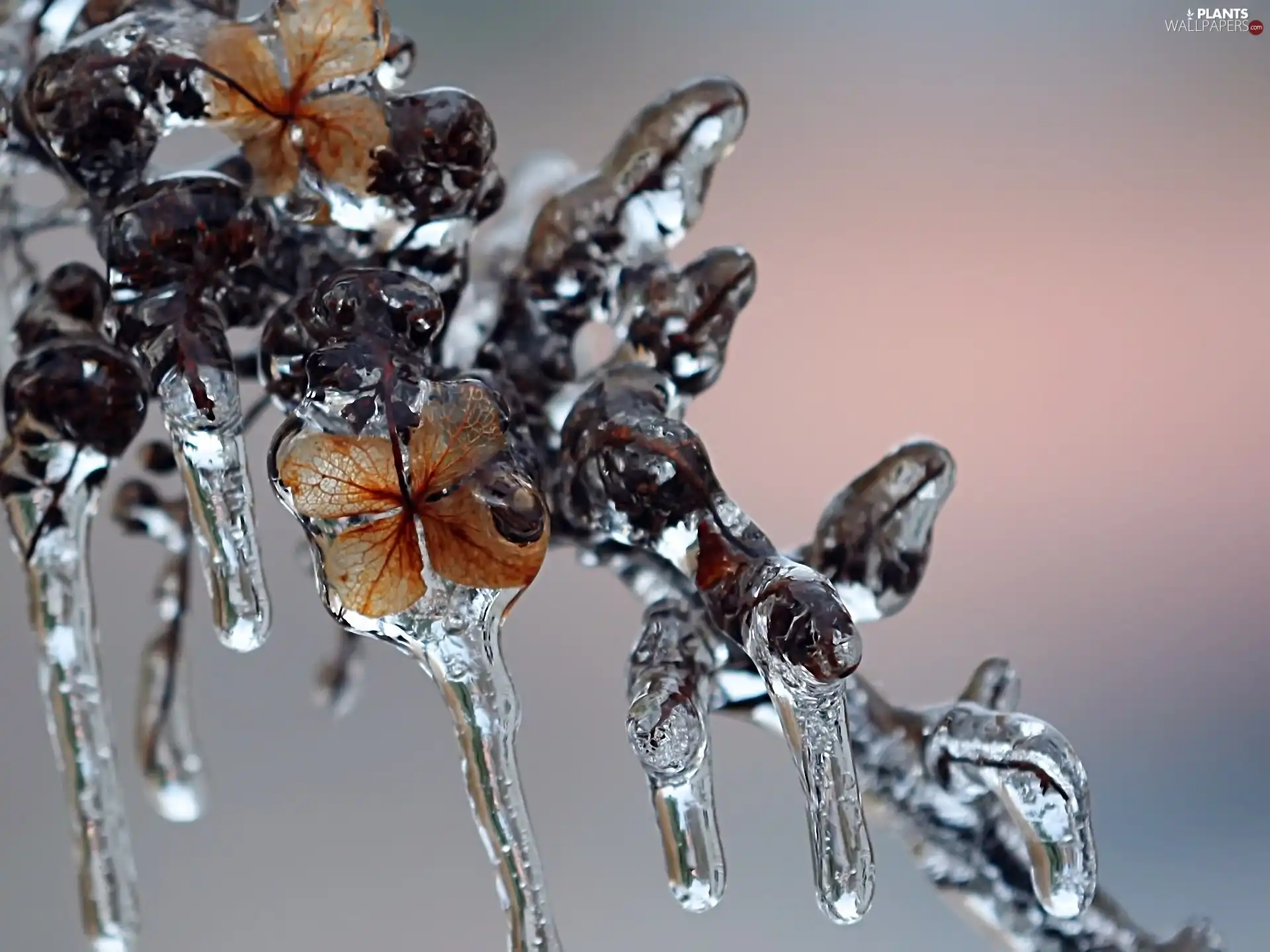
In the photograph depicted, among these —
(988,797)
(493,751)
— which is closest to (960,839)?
(988,797)

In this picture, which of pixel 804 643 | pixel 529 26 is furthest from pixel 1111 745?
pixel 804 643

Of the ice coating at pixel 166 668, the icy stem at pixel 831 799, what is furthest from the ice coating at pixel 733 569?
the ice coating at pixel 166 668

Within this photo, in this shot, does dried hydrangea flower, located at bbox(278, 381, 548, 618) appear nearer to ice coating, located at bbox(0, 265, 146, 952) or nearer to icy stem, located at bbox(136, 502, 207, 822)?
ice coating, located at bbox(0, 265, 146, 952)

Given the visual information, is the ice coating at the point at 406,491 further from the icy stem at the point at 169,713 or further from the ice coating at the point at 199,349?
the icy stem at the point at 169,713

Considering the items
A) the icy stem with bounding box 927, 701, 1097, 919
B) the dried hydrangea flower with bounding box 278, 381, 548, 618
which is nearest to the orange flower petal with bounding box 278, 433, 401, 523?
the dried hydrangea flower with bounding box 278, 381, 548, 618

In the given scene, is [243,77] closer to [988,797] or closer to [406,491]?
[406,491]
